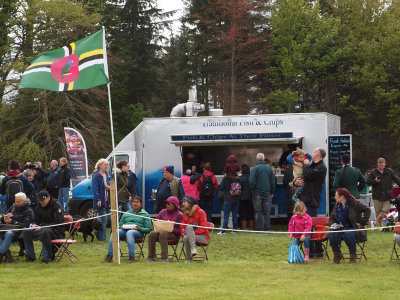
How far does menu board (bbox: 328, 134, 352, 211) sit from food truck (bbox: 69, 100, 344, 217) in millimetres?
86

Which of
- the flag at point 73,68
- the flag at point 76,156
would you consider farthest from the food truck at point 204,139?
the flag at point 76,156

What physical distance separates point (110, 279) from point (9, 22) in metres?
27.8

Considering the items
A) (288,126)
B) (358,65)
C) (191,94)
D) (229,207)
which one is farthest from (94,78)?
(358,65)

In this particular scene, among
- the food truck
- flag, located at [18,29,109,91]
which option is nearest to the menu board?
the food truck

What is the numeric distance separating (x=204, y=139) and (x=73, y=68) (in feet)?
20.5

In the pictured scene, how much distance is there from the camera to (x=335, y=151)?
638 inches

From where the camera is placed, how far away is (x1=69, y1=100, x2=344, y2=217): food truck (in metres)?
16.4

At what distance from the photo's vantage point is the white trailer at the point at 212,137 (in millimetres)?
16406

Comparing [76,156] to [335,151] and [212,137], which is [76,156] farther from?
[335,151]

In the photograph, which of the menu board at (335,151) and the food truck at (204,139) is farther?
the food truck at (204,139)

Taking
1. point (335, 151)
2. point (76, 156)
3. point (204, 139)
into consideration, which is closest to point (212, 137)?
point (204, 139)

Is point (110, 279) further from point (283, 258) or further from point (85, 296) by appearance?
point (283, 258)

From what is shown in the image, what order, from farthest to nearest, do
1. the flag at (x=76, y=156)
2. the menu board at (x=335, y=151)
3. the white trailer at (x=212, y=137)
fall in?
the flag at (x=76, y=156), the white trailer at (x=212, y=137), the menu board at (x=335, y=151)

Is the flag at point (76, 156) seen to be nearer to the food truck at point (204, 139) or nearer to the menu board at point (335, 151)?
the food truck at point (204, 139)
